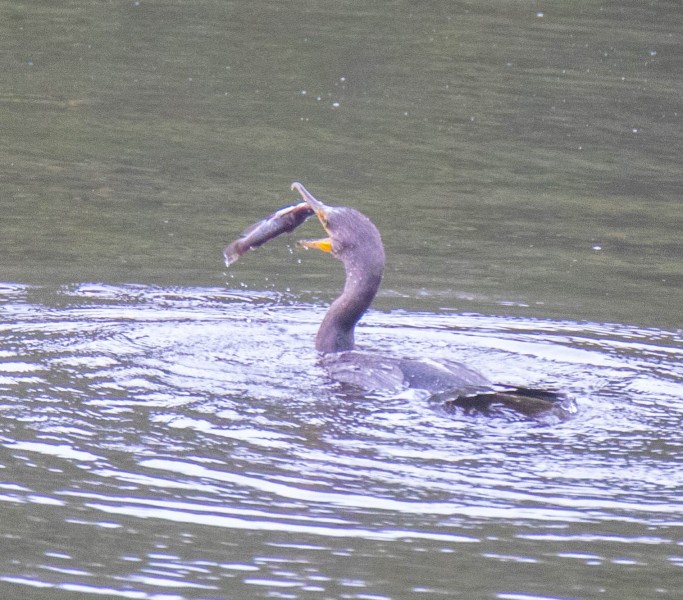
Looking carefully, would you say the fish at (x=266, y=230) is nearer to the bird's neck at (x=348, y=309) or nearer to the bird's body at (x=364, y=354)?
the bird's body at (x=364, y=354)

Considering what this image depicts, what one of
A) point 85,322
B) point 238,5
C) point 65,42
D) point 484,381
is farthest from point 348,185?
point 238,5

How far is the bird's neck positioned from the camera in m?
7.61

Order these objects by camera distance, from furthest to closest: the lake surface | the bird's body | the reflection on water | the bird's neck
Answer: the bird's neck < the bird's body < the lake surface < the reflection on water

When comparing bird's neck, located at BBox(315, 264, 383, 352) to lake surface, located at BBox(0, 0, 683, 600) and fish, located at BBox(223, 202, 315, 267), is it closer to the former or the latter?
lake surface, located at BBox(0, 0, 683, 600)

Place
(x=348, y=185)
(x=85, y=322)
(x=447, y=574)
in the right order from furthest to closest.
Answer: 1. (x=348, y=185)
2. (x=85, y=322)
3. (x=447, y=574)

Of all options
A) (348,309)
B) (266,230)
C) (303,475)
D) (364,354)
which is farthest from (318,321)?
(303,475)

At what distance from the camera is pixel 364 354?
288 inches

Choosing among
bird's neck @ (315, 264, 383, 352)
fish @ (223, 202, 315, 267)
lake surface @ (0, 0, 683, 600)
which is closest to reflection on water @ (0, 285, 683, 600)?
lake surface @ (0, 0, 683, 600)

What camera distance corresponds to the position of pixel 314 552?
5.15 meters

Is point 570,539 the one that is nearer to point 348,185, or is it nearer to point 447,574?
point 447,574

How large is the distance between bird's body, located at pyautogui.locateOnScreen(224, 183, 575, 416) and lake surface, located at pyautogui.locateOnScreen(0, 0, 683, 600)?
0.10 m

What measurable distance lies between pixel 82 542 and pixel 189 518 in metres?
0.42

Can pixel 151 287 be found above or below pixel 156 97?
below

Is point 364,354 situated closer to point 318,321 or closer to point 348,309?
point 348,309
